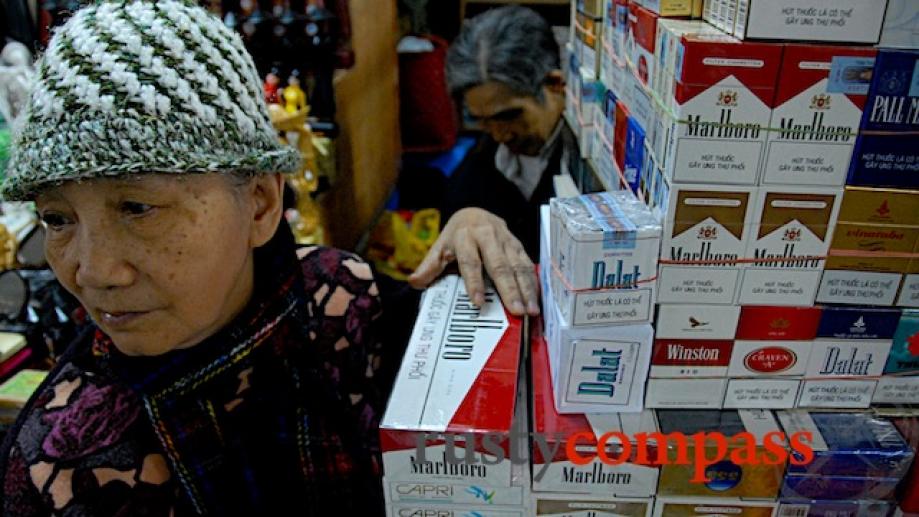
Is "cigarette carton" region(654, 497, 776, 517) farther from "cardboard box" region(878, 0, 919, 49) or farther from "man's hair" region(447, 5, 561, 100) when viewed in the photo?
"man's hair" region(447, 5, 561, 100)

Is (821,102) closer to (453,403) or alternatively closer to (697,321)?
(697,321)

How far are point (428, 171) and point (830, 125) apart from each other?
9.07ft

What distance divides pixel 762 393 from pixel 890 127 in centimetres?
33

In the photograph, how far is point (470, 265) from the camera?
108 cm

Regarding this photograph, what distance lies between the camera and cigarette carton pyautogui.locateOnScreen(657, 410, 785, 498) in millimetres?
770

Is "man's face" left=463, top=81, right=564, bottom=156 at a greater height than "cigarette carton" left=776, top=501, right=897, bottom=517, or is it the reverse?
"man's face" left=463, top=81, right=564, bottom=156

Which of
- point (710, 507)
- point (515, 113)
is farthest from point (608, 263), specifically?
point (515, 113)

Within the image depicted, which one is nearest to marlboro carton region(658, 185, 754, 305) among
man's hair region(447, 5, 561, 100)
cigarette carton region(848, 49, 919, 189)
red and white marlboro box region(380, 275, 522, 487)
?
cigarette carton region(848, 49, 919, 189)

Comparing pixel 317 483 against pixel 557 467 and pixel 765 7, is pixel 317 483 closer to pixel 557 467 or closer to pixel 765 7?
pixel 557 467

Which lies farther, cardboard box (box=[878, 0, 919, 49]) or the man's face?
the man's face

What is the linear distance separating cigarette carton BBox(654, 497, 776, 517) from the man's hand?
321mm

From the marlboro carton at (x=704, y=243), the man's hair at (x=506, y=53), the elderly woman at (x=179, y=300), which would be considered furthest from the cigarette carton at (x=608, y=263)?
the man's hair at (x=506, y=53)

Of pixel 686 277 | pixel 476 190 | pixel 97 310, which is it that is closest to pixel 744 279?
pixel 686 277

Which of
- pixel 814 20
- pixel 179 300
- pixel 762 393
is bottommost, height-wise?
pixel 762 393
